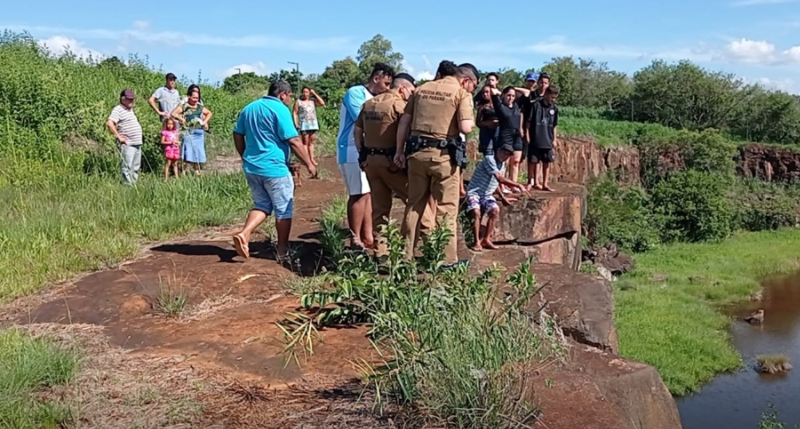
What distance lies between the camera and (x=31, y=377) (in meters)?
3.89

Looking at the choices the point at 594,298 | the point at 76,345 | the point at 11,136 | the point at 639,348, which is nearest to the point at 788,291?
the point at 639,348

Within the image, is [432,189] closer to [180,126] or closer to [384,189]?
[384,189]

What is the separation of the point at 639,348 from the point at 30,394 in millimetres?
13188

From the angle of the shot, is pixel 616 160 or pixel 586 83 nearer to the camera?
pixel 616 160

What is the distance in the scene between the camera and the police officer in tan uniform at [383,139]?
597 cm

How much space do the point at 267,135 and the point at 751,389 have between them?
38.3 feet

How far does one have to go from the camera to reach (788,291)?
22.0 m

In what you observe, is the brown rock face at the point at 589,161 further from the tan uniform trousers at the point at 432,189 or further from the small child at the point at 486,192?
the tan uniform trousers at the point at 432,189

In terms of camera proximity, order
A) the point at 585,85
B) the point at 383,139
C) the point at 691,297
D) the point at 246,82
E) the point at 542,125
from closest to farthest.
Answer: the point at 383,139 → the point at 542,125 → the point at 691,297 → the point at 246,82 → the point at 585,85

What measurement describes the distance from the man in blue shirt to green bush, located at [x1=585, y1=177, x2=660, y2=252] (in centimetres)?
1801

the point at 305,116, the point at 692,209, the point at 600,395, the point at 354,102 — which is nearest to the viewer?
the point at 600,395

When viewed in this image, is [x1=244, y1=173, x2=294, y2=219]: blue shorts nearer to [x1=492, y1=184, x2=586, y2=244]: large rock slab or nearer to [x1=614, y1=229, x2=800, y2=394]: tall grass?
[x1=492, y1=184, x2=586, y2=244]: large rock slab

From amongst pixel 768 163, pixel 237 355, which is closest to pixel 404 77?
pixel 237 355

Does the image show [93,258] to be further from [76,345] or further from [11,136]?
[11,136]
